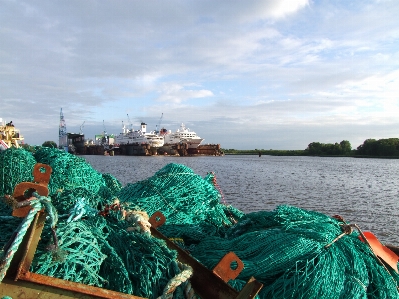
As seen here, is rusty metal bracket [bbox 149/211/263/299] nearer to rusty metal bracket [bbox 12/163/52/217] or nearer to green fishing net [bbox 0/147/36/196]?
rusty metal bracket [bbox 12/163/52/217]

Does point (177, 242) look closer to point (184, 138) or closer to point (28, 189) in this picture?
point (28, 189)

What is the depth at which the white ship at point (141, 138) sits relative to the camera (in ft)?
292

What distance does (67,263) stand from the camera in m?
1.83

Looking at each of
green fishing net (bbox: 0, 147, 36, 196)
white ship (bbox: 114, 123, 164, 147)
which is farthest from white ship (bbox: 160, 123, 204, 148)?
green fishing net (bbox: 0, 147, 36, 196)

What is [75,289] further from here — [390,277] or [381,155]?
[381,155]

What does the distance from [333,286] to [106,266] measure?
1.66 meters

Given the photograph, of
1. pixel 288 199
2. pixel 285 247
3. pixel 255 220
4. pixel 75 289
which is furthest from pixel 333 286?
pixel 288 199

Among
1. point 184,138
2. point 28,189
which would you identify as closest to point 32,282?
point 28,189

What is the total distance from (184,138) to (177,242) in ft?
289

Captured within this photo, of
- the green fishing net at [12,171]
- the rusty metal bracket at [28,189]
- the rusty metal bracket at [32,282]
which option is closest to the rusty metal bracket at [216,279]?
the rusty metal bracket at [32,282]

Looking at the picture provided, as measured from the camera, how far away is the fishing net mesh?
1.94 metres

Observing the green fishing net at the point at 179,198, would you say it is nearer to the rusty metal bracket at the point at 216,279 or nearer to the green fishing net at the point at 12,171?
the green fishing net at the point at 12,171

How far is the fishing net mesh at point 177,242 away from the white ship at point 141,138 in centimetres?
8376

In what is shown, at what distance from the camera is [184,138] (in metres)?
90.9
